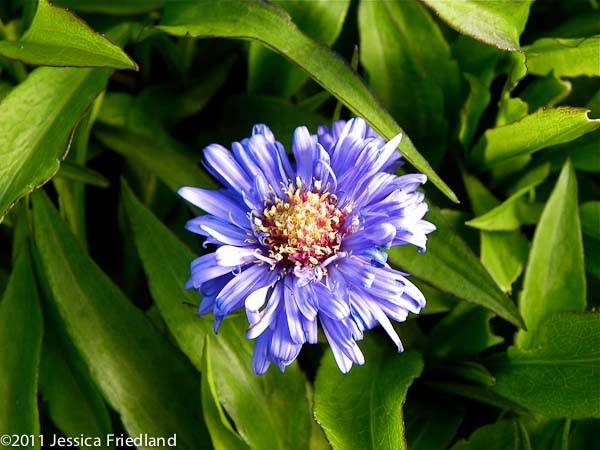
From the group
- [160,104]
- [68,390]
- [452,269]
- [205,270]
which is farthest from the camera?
[160,104]

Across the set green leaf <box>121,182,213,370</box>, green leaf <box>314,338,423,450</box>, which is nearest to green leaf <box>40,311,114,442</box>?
green leaf <box>121,182,213,370</box>

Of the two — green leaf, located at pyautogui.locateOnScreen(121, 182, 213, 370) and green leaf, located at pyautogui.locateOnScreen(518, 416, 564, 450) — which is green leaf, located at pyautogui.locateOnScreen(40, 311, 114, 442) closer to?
green leaf, located at pyautogui.locateOnScreen(121, 182, 213, 370)

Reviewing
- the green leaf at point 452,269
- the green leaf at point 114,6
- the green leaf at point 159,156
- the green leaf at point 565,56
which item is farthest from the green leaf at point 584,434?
the green leaf at point 114,6

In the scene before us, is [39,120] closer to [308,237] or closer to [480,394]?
[308,237]

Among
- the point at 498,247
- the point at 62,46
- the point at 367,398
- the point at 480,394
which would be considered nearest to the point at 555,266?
the point at 498,247

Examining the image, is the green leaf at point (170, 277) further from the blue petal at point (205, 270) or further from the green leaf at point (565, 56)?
the green leaf at point (565, 56)

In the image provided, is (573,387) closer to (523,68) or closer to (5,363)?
(523,68)
